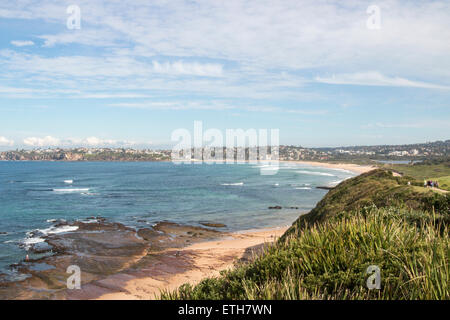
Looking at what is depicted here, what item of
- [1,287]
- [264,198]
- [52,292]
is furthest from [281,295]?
[264,198]

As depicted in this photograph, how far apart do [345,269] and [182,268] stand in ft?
63.7

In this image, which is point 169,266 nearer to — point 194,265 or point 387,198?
point 194,265

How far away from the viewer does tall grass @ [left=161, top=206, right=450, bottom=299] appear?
498 centimetres

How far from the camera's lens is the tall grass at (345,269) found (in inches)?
196

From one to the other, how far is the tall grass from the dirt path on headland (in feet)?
30.5

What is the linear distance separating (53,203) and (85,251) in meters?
29.7

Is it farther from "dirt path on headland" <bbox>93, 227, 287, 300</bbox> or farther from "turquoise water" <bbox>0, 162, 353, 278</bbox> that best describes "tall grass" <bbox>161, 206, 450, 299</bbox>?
"turquoise water" <bbox>0, 162, 353, 278</bbox>

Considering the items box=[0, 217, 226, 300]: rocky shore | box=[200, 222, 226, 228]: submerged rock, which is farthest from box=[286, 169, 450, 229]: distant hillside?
box=[200, 222, 226, 228]: submerged rock

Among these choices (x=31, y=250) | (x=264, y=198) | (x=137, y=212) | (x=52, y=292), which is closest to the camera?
(x=52, y=292)

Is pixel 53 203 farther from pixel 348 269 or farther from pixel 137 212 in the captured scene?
pixel 348 269

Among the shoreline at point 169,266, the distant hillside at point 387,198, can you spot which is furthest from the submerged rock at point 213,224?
the distant hillside at point 387,198

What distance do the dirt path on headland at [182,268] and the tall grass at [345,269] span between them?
9298mm
